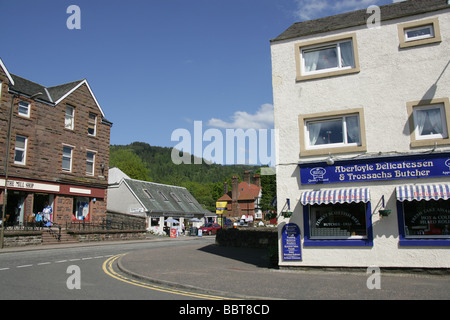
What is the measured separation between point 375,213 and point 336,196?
4.42 feet

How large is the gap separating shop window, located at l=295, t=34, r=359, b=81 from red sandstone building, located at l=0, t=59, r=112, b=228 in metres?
17.2

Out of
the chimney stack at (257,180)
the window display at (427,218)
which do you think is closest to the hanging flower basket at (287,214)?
the window display at (427,218)

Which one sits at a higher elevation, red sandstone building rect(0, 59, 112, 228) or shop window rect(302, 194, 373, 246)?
red sandstone building rect(0, 59, 112, 228)

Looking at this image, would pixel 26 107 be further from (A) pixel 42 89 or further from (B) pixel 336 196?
(B) pixel 336 196

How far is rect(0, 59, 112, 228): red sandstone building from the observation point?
25562mm

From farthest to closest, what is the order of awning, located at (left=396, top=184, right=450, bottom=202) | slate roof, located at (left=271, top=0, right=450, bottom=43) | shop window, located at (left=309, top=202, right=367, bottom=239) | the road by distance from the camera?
slate roof, located at (left=271, top=0, right=450, bottom=43), shop window, located at (left=309, top=202, right=367, bottom=239), awning, located at (left=396, top=184, right=450, bottom=202), the road

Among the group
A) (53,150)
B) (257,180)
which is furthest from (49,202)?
(257,180)

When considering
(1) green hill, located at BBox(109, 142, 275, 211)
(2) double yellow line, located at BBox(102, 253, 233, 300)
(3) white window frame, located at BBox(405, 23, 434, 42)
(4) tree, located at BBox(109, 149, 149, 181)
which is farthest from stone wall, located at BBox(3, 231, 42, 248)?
(1) green hill, located at BBox(109, 142, 275, 211)

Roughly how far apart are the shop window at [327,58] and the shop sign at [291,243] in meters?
5.46

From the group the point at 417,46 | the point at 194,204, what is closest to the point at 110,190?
the point at 194,204

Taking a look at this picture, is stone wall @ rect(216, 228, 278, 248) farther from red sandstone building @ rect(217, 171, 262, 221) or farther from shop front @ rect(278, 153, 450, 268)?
red sandstone building @ rect(217, 171, 262, 221)

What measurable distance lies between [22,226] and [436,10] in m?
26.1

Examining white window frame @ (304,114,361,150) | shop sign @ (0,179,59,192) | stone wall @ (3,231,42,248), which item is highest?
white window frame @ (304,114,361,150)

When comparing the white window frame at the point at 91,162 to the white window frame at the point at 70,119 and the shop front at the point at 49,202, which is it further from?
the white window frame at the point at 70,119
